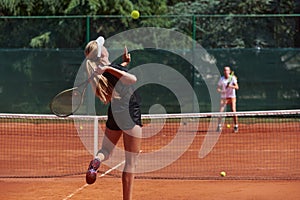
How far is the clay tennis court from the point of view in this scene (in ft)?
24.3

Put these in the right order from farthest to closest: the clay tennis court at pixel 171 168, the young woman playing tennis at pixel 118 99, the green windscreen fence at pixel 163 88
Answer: the green windscreen fence at pixel 163 88, the clay tennis court at pixel 171 168, the young woman playing tennis at pixel 118 99

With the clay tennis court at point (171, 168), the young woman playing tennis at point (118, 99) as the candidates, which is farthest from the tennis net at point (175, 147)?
the young woman playing tennis at point (118, 99)

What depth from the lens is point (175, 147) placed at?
11.9m

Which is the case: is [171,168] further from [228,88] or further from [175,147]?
[228,88]

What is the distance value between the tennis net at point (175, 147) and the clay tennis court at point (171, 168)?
0.01 metres

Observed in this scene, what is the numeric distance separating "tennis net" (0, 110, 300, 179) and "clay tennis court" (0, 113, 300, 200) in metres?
0.01

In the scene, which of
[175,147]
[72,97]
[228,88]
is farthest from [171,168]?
[228,88]

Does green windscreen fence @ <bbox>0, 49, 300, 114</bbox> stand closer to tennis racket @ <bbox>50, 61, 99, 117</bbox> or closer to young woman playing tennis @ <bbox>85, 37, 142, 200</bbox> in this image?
tennis racket @ <bbox>50, 61, 99, 117</bbox>

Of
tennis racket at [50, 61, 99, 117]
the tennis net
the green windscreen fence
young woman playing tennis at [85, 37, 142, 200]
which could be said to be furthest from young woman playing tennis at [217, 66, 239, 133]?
young woman playing tennis at [85, 37, 142, 200]

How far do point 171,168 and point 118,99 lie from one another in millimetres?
3889

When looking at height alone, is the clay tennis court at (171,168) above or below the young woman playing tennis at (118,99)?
below

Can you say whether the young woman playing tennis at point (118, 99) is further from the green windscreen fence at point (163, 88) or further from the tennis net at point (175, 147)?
the green windscreen fence at point (163, 88)

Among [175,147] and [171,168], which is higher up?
[171,168]

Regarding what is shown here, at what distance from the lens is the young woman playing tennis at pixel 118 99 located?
A: 5.62 metres
